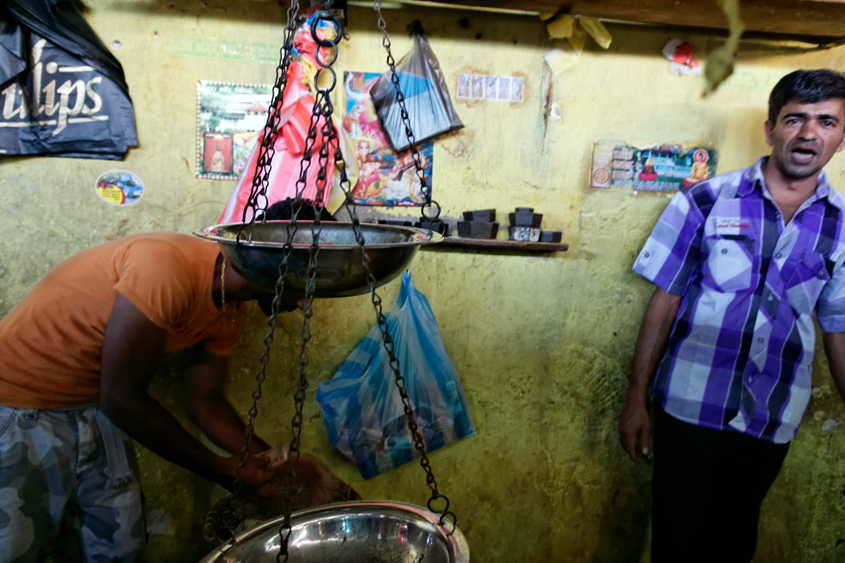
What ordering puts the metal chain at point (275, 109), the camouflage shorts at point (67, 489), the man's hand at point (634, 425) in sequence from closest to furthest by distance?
the metal chain at point (275, 109)
the camouflage shorts at point (67, 489)
the man's hand at point (634, 425)

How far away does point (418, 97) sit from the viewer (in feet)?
6.54

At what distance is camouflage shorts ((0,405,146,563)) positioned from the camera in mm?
1529

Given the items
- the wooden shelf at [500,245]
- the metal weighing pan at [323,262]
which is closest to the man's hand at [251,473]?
the metal weighing pan at [323,262]

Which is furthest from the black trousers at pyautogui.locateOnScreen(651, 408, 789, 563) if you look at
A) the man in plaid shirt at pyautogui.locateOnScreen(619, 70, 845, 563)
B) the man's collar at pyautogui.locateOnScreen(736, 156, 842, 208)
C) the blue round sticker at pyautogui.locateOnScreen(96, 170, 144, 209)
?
the blue round sticker at pyautogui.locateOnScreen(96, 170, 144, 209)

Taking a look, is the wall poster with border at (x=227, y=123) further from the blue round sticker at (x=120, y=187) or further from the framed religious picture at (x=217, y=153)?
the blue round sticker at (x=120, y=187)

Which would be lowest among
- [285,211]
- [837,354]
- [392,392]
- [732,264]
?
[392,392]

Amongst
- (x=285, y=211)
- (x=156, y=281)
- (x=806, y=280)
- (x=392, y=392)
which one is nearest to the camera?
(x=156, y=281)

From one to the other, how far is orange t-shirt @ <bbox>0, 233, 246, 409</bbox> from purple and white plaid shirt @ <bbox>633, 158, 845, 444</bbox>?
6.14ft

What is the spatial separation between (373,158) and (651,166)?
1.24 meters

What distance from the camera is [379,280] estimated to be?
1117 mm

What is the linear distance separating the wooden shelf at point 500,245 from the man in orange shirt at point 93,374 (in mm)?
779

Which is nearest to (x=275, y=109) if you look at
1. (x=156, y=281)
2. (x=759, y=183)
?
(x=156, y=281)

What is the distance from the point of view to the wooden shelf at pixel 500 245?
2.03 m

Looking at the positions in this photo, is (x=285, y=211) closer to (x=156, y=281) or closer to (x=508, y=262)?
(x=156, y=281)
